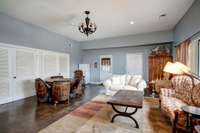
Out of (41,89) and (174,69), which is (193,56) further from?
(41,89)

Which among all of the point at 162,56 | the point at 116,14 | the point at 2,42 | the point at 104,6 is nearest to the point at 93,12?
the point at 104,6

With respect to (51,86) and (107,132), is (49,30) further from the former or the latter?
(107,132)

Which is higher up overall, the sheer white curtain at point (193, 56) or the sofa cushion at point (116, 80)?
the sheer white curtain at point (193, 56)

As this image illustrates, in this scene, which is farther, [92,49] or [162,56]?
[92,49]

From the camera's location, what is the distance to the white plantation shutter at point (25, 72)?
4590 mm

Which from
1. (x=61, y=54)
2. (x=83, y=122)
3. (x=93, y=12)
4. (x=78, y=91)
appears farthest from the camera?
(x=61, y=54)

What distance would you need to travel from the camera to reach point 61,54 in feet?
22.0

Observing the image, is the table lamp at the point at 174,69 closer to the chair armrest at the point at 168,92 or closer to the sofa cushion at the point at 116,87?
the chair armrest at the point at 168,92

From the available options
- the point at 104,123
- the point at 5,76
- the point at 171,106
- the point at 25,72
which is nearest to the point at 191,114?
the point at 171,106

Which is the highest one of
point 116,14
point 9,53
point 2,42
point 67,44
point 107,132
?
point 116,14

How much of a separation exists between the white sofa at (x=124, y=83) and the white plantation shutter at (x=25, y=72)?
316cm

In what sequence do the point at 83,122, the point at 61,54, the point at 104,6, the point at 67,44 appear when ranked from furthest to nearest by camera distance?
the point at 67,44 → the point at 61,54 → the point at 104,6 → the point at 83,122

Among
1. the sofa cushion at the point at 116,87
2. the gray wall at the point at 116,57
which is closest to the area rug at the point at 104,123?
the sofa cushion at the point at 116,87

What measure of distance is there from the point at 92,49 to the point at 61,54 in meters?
2.54
